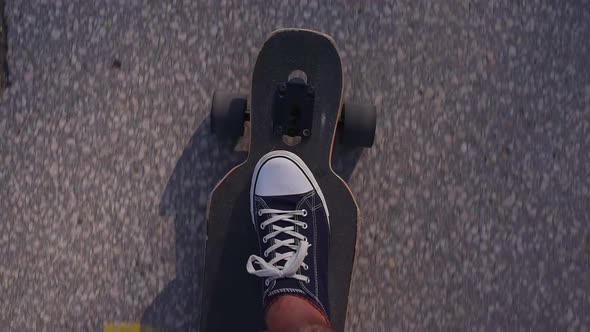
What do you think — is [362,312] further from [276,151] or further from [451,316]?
[276,151]

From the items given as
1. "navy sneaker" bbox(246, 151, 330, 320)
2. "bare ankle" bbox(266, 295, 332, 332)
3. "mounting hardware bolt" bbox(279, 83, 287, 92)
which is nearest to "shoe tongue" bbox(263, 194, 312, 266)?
"navy sneaker" bbox(246, 151, 330, 320)

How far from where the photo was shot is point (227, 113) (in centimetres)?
123

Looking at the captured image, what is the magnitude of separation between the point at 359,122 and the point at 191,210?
1.57 feet

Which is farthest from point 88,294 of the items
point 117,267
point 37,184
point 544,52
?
point 544,52

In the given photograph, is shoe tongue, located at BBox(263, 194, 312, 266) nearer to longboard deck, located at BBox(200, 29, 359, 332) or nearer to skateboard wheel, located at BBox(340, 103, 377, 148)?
longboard deck, located at BBox(200, 29, 359, 332)

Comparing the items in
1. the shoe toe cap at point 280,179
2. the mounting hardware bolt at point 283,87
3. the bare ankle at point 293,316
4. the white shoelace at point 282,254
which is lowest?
the bare ankle at point 293,316

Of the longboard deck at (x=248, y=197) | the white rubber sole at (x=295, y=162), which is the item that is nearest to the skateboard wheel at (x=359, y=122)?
the longboard deck at (x=248, y=197)

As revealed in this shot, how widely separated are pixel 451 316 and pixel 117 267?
858 millimetres

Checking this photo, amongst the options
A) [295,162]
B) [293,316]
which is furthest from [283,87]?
[293,316]

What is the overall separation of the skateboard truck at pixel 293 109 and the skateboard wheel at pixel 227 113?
8 centimetres

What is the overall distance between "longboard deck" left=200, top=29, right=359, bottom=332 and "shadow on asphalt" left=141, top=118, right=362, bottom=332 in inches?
2.7

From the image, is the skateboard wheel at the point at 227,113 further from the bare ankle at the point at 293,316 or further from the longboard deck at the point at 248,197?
the bare ankle at the point at 293,316

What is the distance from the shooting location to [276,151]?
4.06 feet

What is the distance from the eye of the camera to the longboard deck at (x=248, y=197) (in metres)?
1.24
